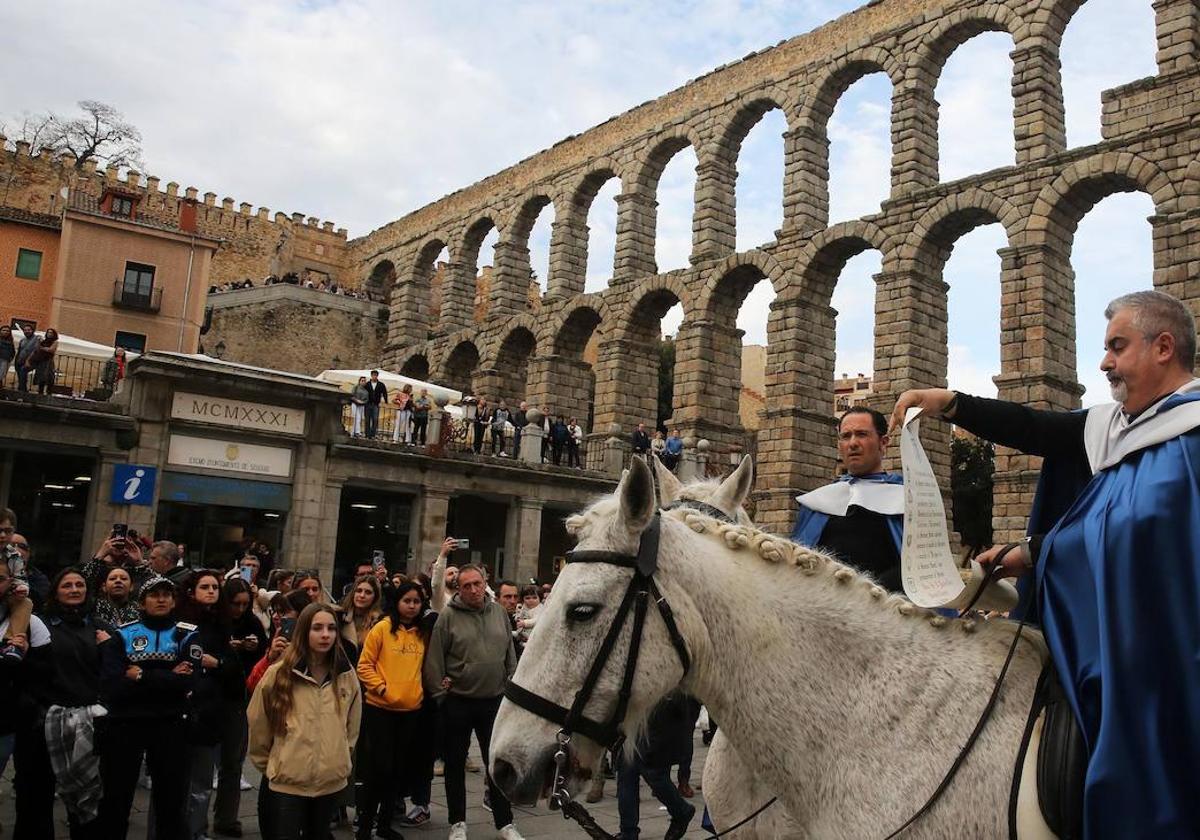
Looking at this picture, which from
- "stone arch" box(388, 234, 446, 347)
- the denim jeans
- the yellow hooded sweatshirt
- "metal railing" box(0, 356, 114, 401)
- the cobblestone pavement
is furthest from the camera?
"stone arch" box(388, 234, 446, 347)

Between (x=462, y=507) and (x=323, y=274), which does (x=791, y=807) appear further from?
(x=323, y=274)

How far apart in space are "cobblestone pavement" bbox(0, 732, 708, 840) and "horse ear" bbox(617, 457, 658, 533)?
212 inches

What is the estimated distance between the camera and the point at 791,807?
2844 millimetres

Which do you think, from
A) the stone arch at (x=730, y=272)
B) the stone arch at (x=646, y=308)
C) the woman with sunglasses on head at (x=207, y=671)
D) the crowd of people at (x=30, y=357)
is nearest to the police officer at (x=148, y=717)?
the woman with sunglasses on head at (x=207, y=671)

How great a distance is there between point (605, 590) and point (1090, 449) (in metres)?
1.55

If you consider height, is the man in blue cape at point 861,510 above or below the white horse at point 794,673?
above

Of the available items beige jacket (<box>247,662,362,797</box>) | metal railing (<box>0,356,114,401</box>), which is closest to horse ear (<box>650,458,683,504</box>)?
beige jacket (<box>247,662,362,797</box>)

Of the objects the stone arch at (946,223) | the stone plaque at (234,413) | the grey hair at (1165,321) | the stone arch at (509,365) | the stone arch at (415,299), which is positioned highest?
the stone arch at (415,299)

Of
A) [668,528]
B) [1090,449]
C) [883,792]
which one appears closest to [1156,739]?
[883,792]

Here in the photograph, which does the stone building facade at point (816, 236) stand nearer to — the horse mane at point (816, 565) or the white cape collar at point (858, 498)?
the white cape collar at point (858, 498)

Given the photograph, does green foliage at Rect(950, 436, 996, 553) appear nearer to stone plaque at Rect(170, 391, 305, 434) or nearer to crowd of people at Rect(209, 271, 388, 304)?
crowd of people at Rect(209, 271, 388, 304)

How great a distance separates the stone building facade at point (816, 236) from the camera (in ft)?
72.1

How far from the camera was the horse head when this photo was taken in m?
2.71

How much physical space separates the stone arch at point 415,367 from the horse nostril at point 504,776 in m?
38.4
